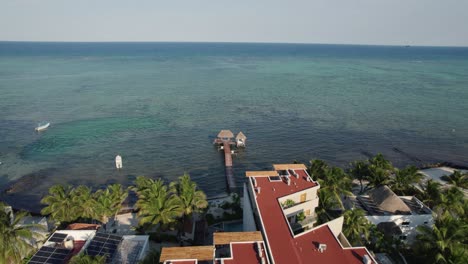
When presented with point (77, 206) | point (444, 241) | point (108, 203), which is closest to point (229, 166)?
point (108, 203)

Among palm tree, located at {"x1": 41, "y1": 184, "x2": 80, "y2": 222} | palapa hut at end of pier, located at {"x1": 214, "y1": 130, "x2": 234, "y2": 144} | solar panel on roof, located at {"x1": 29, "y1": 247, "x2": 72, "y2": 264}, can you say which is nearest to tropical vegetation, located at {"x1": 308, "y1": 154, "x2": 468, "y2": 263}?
solar panel on roof, located at {"x1": 29, "y1": 247, "x2": 72, "y2": 264}

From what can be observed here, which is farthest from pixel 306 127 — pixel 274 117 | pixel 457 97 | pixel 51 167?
pixel 457 97

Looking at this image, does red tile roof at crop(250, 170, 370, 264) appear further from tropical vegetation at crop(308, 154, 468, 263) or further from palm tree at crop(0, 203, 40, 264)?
palm tree at crop(0, 203, 40, 264)

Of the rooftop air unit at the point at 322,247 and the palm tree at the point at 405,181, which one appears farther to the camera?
the palm tree at the point at 405,181

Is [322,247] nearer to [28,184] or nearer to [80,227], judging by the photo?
[80,227]

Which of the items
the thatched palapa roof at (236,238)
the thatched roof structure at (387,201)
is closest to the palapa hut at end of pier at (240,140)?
the thatched roof structure at (387,201)

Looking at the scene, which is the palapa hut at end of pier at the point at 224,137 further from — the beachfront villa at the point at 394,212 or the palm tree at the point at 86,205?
the palm tree at the point at 86,205

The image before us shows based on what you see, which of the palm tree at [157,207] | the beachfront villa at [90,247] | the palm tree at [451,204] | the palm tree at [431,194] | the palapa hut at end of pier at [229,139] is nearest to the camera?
the beachfront villa at [90,247]

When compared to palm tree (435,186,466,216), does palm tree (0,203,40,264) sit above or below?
below
